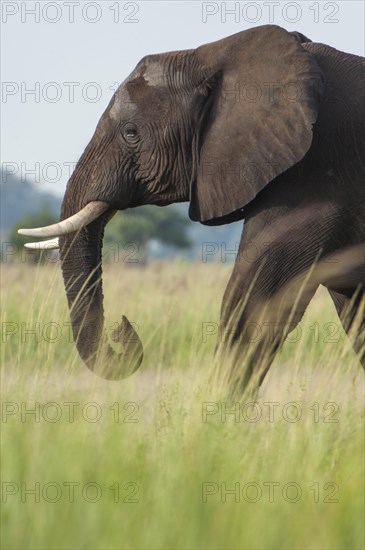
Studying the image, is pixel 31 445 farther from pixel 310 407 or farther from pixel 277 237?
pixel 277 237

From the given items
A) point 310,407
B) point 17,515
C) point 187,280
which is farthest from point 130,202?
point 187,280

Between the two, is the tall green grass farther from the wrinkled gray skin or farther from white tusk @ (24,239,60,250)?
white tusk @ (24,239,60,250)

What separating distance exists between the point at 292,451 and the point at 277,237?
2.00m

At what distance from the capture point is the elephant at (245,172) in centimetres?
722

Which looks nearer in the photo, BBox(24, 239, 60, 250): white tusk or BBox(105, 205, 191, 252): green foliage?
BBox(24, 239, 60, 250): white tusk

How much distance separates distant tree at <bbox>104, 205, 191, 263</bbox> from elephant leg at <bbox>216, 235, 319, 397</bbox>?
181 ft

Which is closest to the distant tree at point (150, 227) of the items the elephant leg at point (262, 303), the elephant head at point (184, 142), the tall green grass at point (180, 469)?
the elephant head at point (184, 142)

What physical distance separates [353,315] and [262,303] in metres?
0.97

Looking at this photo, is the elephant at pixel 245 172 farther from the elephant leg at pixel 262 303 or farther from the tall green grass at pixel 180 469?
the tall green grass at pixel 180 469

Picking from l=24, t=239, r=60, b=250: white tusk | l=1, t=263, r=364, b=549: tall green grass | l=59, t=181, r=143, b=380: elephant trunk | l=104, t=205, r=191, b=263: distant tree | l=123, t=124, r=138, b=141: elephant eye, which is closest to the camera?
l=1, t=263, r=364, b=549: tall green grass

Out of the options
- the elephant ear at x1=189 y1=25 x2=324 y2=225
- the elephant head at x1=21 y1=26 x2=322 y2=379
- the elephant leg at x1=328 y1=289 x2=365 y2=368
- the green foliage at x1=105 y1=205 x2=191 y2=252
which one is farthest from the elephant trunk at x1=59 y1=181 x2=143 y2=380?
the green foliage at x1=105 y1=205 x2=191 y2=252

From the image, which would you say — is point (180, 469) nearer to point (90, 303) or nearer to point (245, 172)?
point (90, 303)

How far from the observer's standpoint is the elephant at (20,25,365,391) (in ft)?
23.7

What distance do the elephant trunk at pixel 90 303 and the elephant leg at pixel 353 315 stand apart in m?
1.39
